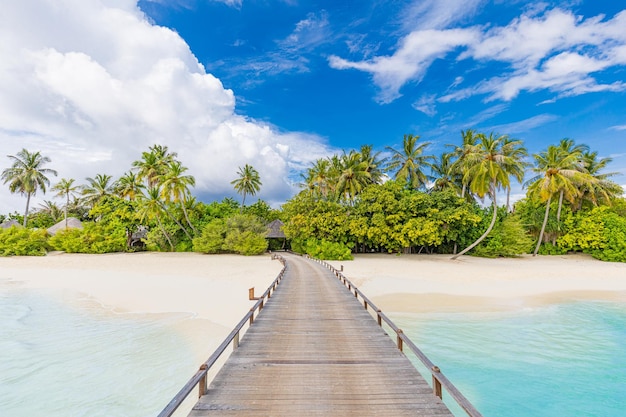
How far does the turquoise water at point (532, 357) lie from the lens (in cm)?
717

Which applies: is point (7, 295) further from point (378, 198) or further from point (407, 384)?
point (378, 198)

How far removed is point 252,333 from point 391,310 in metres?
7.76

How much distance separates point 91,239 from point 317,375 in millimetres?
41458

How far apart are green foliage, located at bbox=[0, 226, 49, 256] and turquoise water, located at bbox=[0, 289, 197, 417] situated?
28.8 metres

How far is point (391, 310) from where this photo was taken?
13477 mm

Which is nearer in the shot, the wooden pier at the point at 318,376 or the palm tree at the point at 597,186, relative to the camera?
the wooden pier at the point at 318,376

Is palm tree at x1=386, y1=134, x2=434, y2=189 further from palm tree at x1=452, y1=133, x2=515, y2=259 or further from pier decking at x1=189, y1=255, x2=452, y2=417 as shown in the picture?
pier decking at x1=189, y1=255, x2=452, y2=417

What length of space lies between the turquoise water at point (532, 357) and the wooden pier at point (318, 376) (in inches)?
114

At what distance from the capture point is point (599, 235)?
103 ft

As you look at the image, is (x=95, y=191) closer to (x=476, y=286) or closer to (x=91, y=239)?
(x=91, y=239)

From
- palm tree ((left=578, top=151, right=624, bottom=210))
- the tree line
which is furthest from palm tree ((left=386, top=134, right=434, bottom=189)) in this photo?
palm tree ((left=578, top=151, right=624, bottom=210))

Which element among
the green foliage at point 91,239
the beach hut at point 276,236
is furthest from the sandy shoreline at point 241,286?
the beach hut at point 276,236

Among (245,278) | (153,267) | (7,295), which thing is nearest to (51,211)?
(153,267)

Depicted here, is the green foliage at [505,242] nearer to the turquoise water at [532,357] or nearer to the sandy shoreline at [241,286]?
the sandy shoreline at [241,286]
